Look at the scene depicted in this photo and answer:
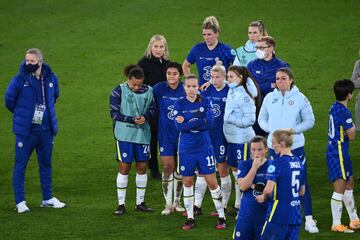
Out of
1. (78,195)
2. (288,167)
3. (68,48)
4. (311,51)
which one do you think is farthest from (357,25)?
(288,167)

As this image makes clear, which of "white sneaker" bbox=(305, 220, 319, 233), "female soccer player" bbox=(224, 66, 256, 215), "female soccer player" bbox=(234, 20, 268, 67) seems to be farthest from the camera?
"female soccer player" bbox=(234, 20, 268, 67)

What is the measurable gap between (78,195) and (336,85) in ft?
14.4

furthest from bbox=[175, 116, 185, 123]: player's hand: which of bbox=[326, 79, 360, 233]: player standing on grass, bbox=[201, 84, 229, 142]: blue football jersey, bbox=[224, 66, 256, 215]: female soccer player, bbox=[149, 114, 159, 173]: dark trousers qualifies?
bbox=[149, 114, 159, 173]: dark trousers

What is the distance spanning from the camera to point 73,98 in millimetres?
21078

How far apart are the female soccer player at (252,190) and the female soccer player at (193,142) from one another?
2.00m

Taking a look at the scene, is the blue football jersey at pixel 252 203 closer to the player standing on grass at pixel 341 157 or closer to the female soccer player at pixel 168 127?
the player standing on grass at pixel 341 157

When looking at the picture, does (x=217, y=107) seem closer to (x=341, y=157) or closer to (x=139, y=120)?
(x=139, y=120)

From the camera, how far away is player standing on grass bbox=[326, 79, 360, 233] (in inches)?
493

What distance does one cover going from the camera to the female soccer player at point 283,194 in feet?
34.4

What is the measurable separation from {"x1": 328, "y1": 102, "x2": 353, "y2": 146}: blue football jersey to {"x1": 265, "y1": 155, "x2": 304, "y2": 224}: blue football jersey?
210cm

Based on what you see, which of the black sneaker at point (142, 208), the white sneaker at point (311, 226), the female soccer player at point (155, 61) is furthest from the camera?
the female soccer player at point (155, 61)

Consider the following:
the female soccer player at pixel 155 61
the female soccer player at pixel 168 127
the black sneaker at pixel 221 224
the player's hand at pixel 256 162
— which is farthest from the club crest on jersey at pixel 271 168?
the female soccer player at pixel 155 61

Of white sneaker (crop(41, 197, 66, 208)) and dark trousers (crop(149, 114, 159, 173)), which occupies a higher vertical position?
dark trousers (crop(149, 114, 159, 173))

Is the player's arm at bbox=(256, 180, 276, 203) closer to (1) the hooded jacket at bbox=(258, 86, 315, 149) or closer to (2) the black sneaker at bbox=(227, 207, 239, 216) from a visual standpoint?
(1) the hooded jacket at bbox=(258, 86, 315, 149)
